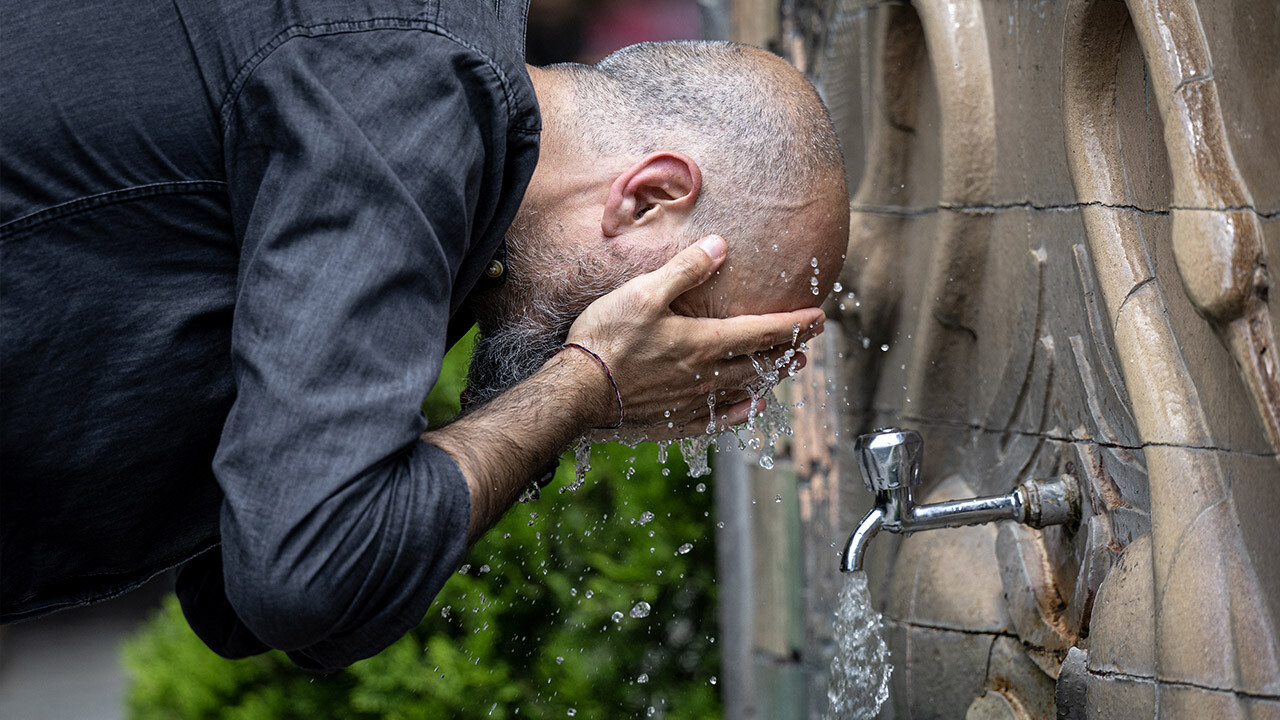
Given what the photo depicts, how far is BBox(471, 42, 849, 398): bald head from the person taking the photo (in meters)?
1.77

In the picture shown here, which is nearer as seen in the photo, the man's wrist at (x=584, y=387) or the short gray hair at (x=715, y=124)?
the man's wrist at (x=584, y=387)

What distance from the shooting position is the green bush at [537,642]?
3.33 metres

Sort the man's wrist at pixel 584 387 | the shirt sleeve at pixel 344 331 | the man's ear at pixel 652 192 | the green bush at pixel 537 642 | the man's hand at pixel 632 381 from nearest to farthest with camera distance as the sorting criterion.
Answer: the shirt sleeve at pixel 344 331
the man's hand at pixel 632 381
the man's wrist at pixel 584 387
the man's ear at pixel 652 192
the green bush at pixel 537 642

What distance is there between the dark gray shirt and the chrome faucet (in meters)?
0.69

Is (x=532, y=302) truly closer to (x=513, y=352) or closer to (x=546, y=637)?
(x=513, y=352)

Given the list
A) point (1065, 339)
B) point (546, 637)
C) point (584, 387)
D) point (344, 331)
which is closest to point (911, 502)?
point (1065, 339)

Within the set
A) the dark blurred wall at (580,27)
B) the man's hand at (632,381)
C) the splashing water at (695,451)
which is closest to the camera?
the man's hand at (632,381)

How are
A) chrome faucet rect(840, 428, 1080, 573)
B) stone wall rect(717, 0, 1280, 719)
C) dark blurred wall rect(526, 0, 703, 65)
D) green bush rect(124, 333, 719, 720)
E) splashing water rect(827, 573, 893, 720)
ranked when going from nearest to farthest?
1. stone wall rect(717, 0, 1280, 719)
2. chrome faucet rect(840, 428, 1080, 573)
3. splashing water rect(827, 573, 893, 720)
4. green bush rect(124, 333, 719, 720)
5. dark blurred wall rect(526, 0, 703, 65)

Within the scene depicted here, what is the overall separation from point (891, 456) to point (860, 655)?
0.77m

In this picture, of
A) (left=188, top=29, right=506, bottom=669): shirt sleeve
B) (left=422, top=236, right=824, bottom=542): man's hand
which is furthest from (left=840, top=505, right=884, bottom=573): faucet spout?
(left=188, top=29, right=506, bottom=669): shirt sleeve

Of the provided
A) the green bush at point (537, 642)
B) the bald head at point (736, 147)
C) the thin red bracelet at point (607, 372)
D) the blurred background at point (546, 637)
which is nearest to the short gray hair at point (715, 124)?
the bald head at point (736, 147)

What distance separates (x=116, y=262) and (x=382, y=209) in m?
0.38

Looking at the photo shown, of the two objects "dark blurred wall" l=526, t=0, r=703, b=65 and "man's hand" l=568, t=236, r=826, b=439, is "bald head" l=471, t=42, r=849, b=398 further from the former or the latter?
"dark blurred wall" l=526, t=0, r=703, b=65

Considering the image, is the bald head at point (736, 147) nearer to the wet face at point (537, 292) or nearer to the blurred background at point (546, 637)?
the wet face at point (537, 292)
